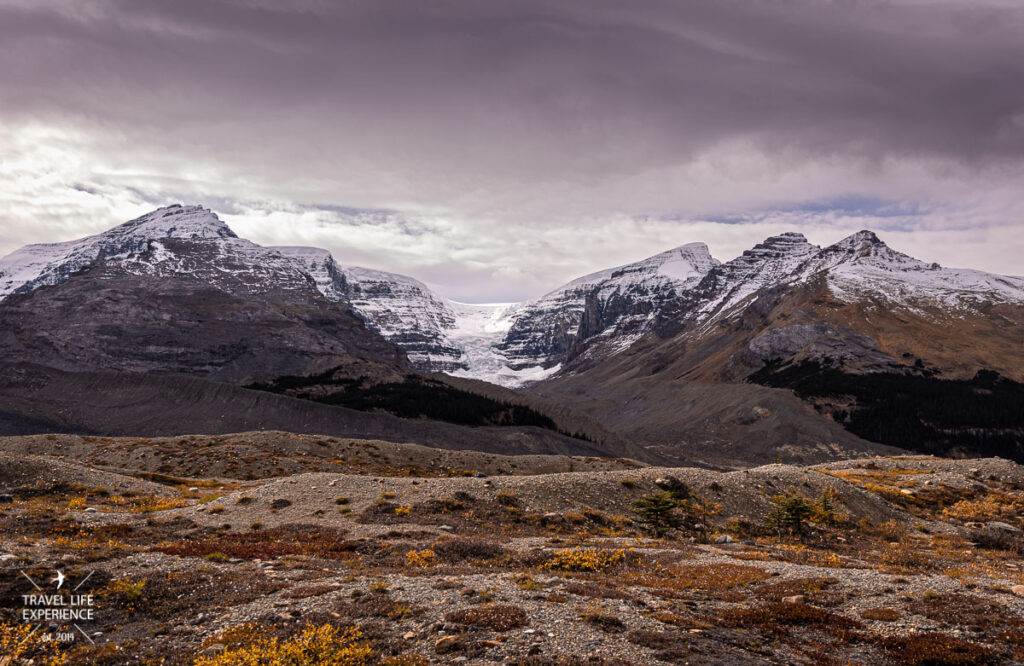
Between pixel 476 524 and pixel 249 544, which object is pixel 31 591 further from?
pixel 476 524

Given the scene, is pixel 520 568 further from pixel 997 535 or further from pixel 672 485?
pixel 997 535

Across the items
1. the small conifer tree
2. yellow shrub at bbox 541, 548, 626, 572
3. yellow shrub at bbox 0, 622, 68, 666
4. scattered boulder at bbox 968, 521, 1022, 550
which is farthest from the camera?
scattered boulder at bbox 968, 521, 1022, 550

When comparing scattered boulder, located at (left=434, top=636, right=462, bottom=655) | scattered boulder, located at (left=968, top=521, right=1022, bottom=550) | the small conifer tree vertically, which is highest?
scattered boulder, located at (left=434, top=636, right=462, bottom=655)

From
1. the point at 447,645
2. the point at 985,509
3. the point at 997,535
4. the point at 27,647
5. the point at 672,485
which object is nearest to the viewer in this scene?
the point at 27,647

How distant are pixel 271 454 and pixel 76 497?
38.3 metres

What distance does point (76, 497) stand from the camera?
36875mm

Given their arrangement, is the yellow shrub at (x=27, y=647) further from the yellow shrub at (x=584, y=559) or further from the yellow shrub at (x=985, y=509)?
the yellow shrub at (x=985, y=509)

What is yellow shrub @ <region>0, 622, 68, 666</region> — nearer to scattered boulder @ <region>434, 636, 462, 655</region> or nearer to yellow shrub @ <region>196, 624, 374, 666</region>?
yellow shrub @ <region>196, 624, 374, 666</region>

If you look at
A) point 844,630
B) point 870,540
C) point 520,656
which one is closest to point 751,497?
point 870,540

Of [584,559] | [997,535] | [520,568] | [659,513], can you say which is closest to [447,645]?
[520,568]

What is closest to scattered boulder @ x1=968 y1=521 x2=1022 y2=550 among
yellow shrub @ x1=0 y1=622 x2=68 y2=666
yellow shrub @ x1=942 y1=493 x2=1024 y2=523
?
yellow shrub @ x1=942 y1=493 x2=1024 y2=523

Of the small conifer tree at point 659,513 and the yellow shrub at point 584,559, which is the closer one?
the yellow shrub at point 584,559

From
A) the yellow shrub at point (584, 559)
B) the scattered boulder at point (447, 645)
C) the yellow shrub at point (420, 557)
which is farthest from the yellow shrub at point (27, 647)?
the yellow shrub at point (584, 559)

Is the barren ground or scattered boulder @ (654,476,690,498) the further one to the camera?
scattered boulder @ (654,476,690,498)
